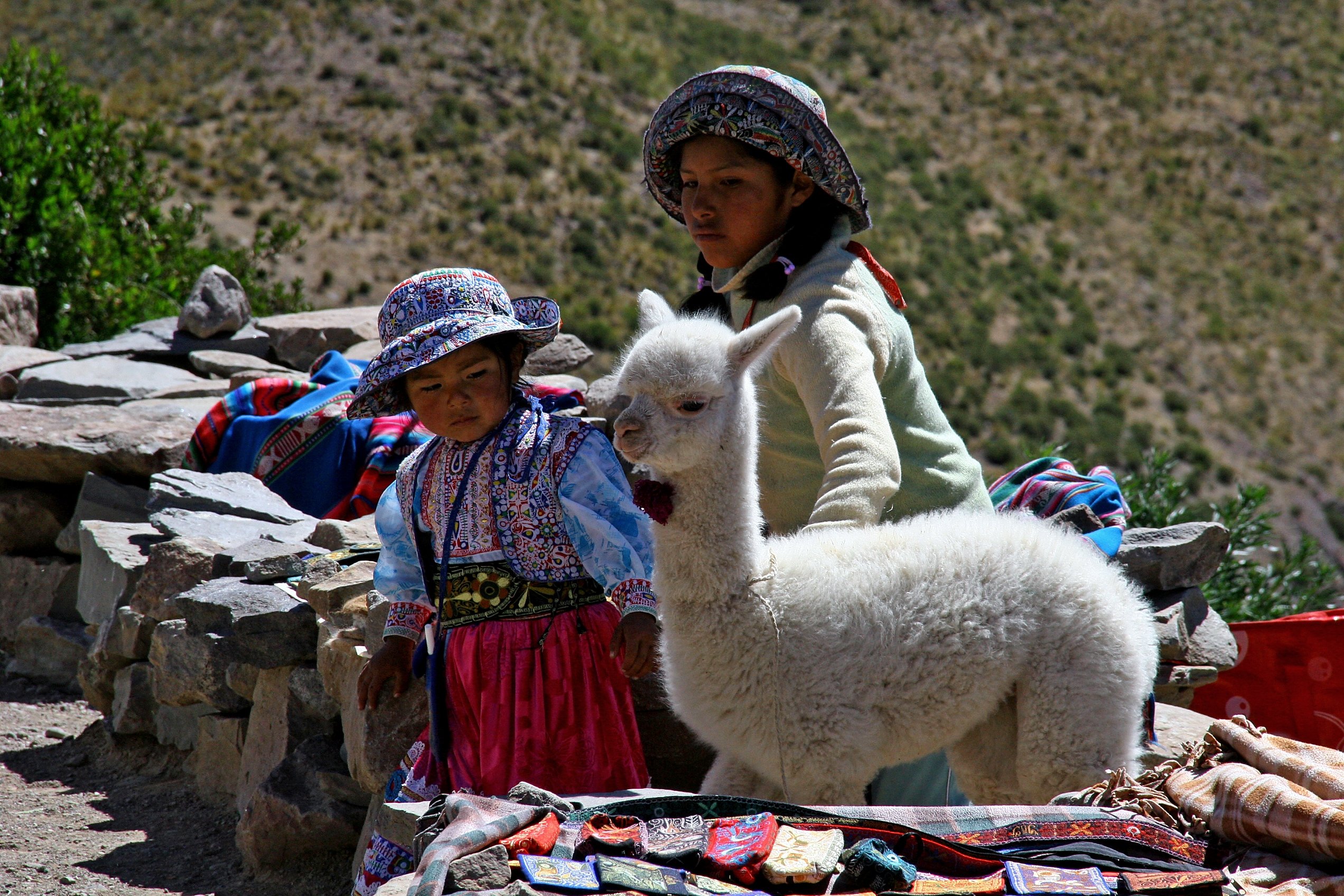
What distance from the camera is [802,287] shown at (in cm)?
314

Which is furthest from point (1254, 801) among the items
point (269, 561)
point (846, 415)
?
point (269, 561)

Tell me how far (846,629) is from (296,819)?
7.31 ft

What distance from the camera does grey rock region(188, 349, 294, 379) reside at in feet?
25.9

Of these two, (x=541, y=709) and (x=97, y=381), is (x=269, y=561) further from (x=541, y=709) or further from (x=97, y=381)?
(x=97, y=381)

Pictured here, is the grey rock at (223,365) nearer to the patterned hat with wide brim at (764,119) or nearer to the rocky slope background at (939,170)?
the patterned hat with wide brim at (764,119)

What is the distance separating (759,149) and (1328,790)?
6.59 feet

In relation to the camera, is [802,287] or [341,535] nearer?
[802,287]

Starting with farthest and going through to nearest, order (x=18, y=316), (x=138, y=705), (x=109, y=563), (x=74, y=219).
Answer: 1. (x=74, y=219)
2. (x=18, y=316)
3. (x=109, y=563)
4. (x=138, y=705)

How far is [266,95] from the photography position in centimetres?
3884

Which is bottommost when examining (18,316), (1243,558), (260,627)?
(260,627)

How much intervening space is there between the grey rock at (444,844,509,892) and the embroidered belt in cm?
115

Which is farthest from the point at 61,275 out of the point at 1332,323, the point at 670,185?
the point at 1332,323

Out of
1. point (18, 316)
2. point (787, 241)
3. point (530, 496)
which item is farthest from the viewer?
point (18, 316)

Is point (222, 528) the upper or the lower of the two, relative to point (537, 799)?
upper
